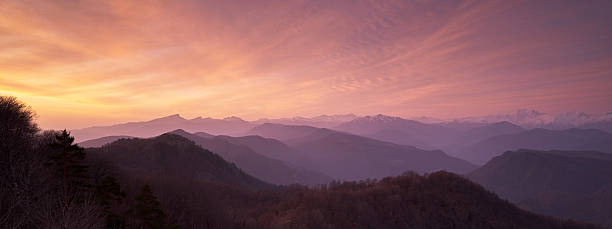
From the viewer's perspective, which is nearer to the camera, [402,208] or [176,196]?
[176,196]

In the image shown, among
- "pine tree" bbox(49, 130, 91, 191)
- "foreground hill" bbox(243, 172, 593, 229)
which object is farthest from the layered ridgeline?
"foreground hill" bbox(243, 172, 593, 229)

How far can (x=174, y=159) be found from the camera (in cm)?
13200

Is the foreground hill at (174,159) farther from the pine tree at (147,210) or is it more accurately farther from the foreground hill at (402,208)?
the pine tree at (147,210)

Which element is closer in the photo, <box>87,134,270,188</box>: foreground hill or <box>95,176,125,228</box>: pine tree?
<box>95,176,125,228</box>: pine tree

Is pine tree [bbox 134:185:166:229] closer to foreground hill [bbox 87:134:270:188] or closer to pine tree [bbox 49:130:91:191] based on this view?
pine tree [bbox 49:130:91:191]

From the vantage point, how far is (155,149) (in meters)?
130

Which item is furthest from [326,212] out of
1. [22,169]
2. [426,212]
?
[22,169]

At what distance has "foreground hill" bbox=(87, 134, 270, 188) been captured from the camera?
11362 centimetres

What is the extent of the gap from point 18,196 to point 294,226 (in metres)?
59.6

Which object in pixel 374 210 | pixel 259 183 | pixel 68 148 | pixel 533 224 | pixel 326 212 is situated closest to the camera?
pixel 68 148

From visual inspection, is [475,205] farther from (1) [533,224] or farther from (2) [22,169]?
(2) [22,169]

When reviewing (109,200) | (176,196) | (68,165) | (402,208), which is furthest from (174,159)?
(68,165)

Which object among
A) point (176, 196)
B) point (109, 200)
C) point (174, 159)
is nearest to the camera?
point (109, 200)

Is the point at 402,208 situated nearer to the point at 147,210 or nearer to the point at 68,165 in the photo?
the point at 147,210
